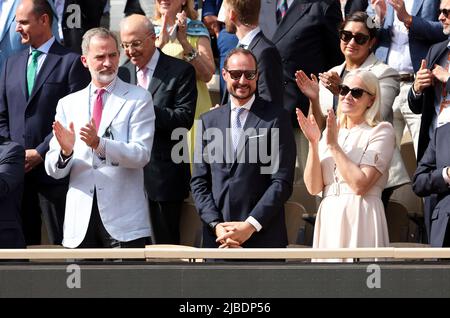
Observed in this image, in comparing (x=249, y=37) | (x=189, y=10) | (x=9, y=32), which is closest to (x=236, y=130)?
(x=249, y=37)

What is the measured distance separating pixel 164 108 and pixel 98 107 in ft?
1.78

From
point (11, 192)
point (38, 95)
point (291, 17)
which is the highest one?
point (291, 17)

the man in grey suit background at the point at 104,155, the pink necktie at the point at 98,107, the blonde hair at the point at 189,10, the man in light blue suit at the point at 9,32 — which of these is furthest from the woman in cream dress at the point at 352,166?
the man in light blue suit at the point at 9,32

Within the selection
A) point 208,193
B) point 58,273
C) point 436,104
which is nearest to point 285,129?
point 208,193

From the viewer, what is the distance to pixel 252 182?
27.4 feet

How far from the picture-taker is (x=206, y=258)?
731 cm

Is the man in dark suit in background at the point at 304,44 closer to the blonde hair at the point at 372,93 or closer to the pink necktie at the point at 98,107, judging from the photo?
the blonde hair at the point at 372,93

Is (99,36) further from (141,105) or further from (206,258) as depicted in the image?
(206,258)

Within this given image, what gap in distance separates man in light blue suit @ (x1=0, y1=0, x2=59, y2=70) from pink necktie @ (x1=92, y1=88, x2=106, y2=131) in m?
1.52

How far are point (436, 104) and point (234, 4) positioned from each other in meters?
1.49

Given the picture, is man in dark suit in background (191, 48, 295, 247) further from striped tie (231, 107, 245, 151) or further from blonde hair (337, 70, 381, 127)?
blonde hair (337, 70, 381, 127)

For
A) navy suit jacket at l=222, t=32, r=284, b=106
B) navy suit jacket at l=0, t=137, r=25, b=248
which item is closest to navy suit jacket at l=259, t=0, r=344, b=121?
navy suit jacket at l=222, t=32, r=284, b=106

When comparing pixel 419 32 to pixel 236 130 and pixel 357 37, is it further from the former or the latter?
pixel 236 130
